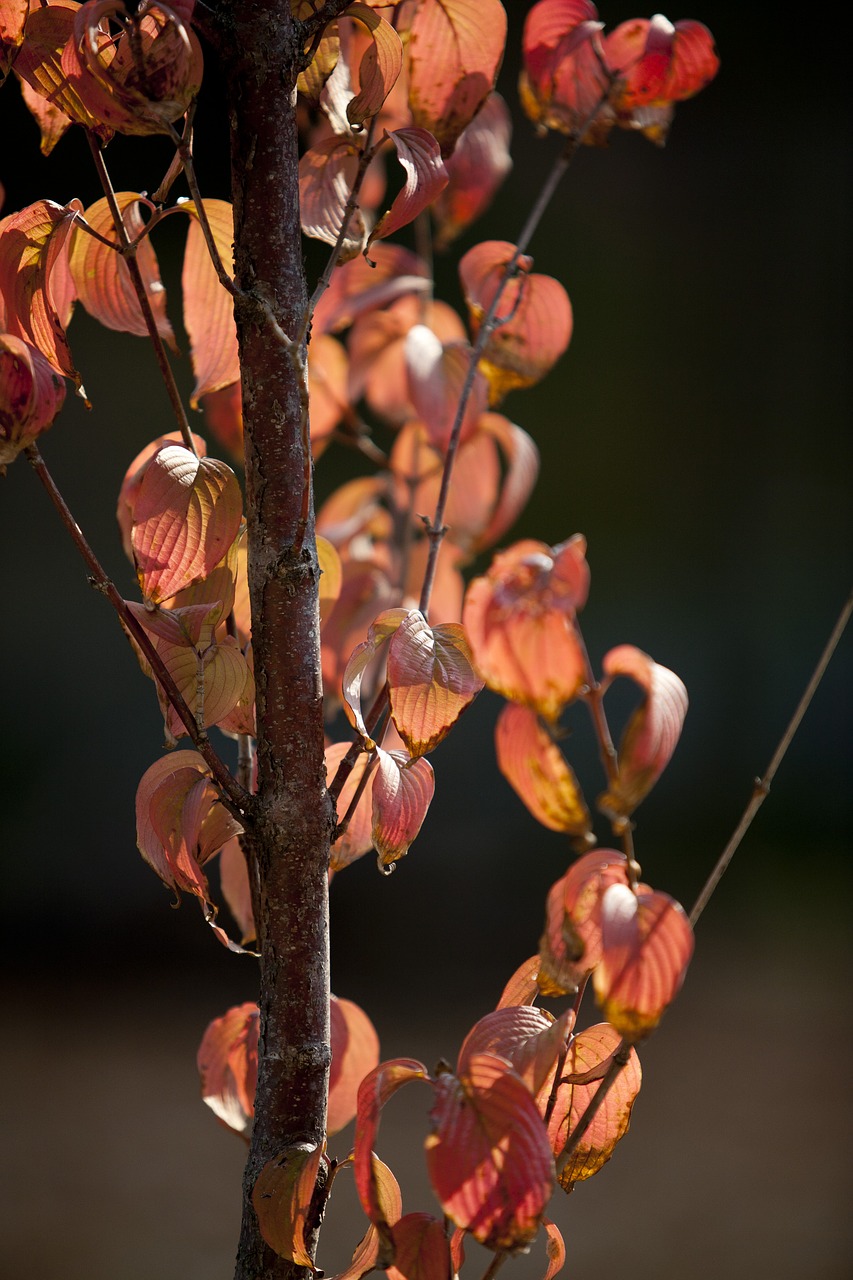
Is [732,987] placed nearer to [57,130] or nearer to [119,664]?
[119,664]

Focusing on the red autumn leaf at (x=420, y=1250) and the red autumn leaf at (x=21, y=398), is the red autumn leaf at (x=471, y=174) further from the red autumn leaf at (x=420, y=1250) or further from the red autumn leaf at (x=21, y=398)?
the red autumn leaf at (x=420, y=1250)

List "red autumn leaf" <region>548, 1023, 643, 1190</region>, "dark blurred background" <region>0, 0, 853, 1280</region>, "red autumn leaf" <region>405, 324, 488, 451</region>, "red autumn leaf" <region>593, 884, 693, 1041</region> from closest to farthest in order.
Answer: "red autumn leaf" <region>593, 884, 693, 1041</region>, "red autumn leaf" <region>548, 1023, 643, 1190</region>, "red autumn leaf" <region>405, 324, 488, 451</region>, "dark blurred background" <region>0, 0, 853, 1280</region>

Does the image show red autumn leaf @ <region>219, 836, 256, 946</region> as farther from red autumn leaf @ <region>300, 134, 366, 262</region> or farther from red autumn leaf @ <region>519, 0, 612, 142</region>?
red autumn leaf @ <region>519, 0, 612, 142</region>

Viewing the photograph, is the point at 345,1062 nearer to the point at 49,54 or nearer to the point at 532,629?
the point at 532,629

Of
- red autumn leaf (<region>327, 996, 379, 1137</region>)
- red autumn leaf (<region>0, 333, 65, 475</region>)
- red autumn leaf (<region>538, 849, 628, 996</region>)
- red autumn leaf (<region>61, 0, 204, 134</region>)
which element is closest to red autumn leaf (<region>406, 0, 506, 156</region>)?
red autumn leaf (<region>61, 0, 204, 134</region>)

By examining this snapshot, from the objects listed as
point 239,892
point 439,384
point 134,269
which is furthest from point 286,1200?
point 439,384

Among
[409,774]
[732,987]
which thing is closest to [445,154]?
[409,774]

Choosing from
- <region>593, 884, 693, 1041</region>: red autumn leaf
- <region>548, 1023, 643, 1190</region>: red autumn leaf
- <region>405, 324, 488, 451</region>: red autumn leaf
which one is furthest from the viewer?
<region>405, 324, 488, 451</region>: red autumn leaf
